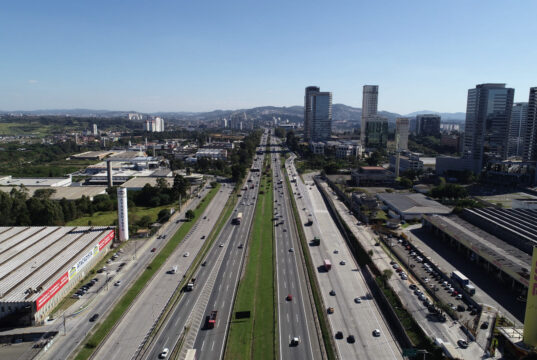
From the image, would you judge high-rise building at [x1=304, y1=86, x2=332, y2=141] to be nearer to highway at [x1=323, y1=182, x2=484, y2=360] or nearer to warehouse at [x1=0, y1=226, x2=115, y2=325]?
highway at [x1=323, y1=182, x2=484, y2=360]

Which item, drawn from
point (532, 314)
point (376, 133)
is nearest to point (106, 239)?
point (532, 314)

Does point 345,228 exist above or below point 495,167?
below

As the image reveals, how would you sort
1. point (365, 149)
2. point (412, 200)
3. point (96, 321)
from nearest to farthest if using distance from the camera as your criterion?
point (96, 321) < point (412, 200) < point (365, 149)

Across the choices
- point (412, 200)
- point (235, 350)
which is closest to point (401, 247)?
point (412, 200)

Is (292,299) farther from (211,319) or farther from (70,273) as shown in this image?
(70,273)

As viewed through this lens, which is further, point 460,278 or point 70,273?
point 460,278

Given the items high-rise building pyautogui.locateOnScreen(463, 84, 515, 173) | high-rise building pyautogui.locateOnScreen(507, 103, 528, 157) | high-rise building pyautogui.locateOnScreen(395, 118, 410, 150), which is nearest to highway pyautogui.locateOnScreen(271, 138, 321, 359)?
high-rise building pyautogui.locateOnScreen(463, 84, 515, 173)

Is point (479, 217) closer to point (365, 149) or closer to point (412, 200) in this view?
point (412, 200)
